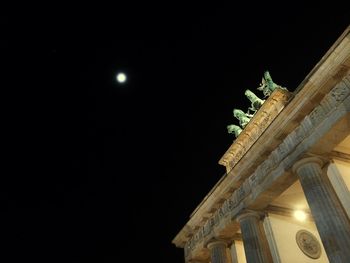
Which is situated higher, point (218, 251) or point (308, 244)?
point (218, 251)

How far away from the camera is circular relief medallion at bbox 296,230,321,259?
18031 millimetres

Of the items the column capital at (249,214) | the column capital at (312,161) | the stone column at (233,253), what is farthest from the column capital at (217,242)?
the column capital at (312,161)

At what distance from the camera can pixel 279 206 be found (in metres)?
19.2

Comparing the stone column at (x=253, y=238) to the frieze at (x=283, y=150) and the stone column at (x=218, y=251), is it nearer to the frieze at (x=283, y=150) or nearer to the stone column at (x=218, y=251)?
the frieze at (x=283, y=150)

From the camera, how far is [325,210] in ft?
44.0

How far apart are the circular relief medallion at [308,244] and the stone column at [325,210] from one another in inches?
202

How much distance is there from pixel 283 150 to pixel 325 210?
3792 millimetres

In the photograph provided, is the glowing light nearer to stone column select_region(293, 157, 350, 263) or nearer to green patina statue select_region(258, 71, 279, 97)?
stone column select_region(293, 157, 350, 263)

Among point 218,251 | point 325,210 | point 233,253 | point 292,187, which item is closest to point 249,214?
point 292,187

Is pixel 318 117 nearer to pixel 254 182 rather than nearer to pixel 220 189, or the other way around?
pixel 254 182

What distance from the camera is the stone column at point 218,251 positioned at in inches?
789

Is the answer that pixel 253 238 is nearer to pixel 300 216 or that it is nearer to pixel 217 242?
pixel 217 242

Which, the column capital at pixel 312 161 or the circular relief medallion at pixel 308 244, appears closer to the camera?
the column capital at pixel 312 161

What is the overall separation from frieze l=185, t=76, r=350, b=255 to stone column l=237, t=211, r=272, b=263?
3.10ft
